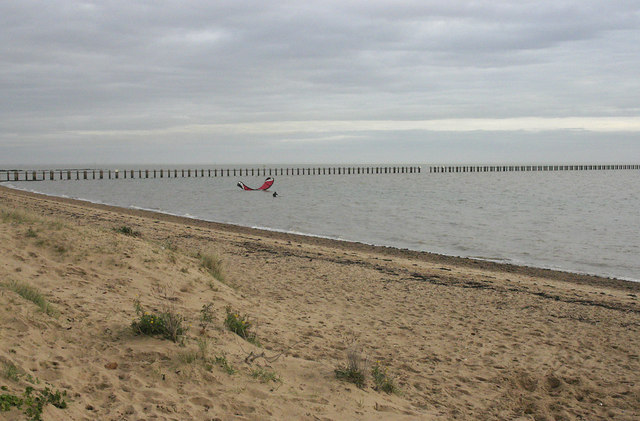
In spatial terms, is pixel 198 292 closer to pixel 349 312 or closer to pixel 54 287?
pixel 54 287

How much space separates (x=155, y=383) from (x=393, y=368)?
9.37 ft

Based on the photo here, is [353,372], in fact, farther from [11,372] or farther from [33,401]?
[11,372]

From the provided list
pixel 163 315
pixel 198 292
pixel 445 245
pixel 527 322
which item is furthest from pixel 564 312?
pixel 445 245

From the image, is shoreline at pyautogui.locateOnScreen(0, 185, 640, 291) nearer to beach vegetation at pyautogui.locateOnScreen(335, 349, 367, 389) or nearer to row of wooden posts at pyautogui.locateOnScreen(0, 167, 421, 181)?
beach vegetation at pyautogui.locateOnScreen(335, 349, 367, 389)

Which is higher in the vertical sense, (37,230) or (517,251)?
(37,230)

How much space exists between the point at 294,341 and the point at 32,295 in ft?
10.1

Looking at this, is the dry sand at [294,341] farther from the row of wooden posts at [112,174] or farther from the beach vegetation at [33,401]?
Result: the row of wooden posts at [112,174]

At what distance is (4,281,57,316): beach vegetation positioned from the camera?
5.89 meters

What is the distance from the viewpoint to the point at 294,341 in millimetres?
7035

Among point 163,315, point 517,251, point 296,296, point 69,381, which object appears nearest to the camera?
point 69,381

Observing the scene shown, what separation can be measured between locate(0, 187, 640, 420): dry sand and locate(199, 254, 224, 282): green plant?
6.2 inches

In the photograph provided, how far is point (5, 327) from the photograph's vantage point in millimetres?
5199

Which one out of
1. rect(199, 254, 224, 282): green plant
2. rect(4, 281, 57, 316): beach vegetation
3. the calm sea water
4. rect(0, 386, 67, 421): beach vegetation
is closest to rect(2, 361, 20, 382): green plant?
rect(0, 386, 67, 421): beach vegetation

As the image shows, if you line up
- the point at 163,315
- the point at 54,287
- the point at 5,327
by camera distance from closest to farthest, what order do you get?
the point at 5,327
the point at 163,315
the point at 54,287
